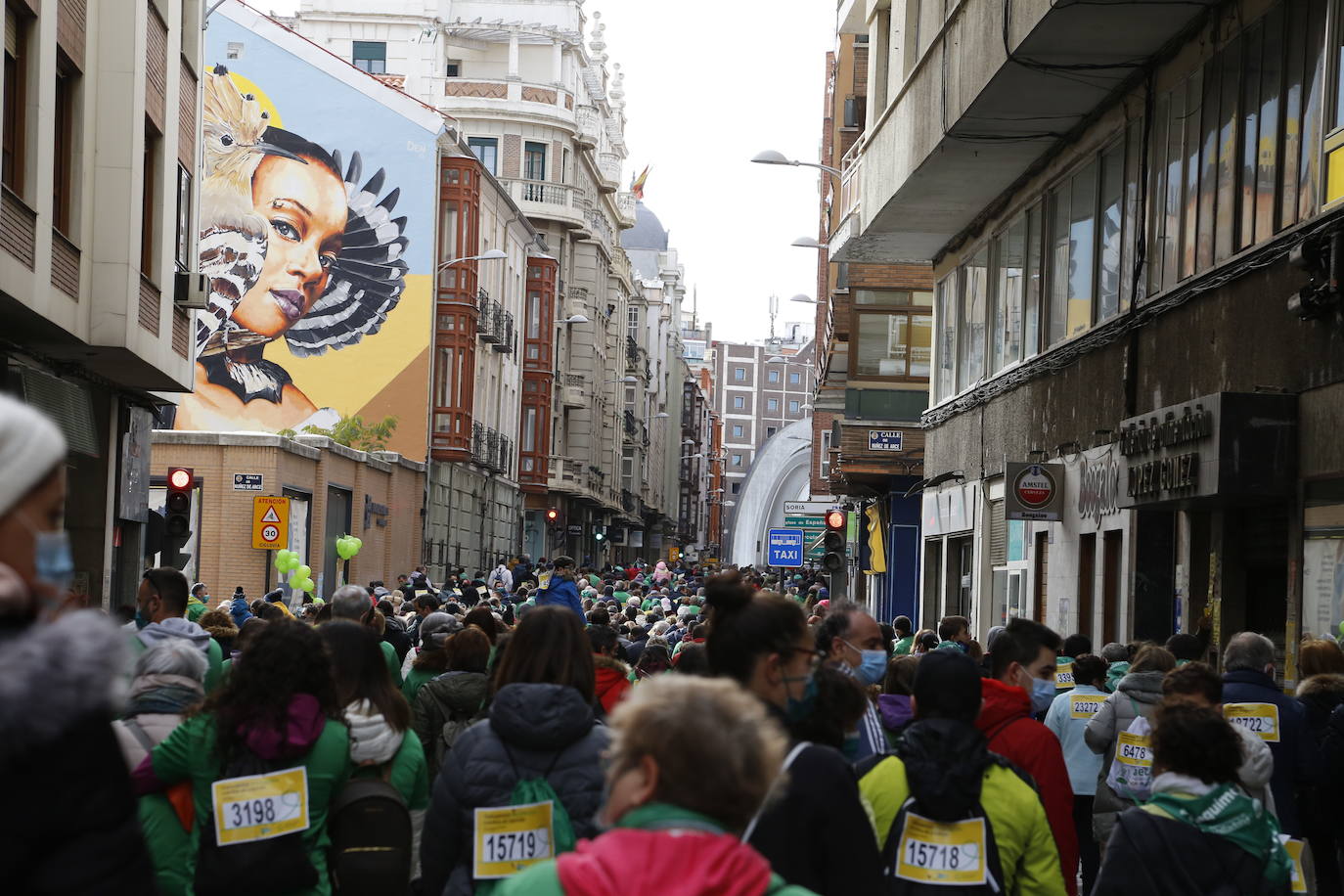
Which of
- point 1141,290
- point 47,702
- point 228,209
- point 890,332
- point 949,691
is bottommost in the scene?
point 949,691

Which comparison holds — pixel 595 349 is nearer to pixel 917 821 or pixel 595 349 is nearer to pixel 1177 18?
pixel 1177 18

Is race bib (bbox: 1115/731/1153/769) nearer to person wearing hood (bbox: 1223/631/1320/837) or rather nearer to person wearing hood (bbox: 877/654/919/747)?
person wearing hood (bbox: 1223/631/1320/837)

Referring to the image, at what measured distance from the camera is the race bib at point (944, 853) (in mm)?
5863

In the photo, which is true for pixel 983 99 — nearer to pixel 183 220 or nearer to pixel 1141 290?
pixel 1141 290

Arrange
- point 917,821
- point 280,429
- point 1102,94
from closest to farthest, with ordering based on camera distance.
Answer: point 917,821 < point 1102,94 < point 280,429

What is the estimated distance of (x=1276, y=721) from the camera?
9.30 meters

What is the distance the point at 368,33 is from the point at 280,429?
26061mm

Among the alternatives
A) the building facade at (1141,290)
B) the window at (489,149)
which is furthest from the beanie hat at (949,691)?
the window at (489,149)

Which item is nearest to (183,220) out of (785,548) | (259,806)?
(259,806)

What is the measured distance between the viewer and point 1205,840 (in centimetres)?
604

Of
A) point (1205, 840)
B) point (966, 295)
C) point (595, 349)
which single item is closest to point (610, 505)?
point (595, 349)

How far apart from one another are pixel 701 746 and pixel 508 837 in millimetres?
2904

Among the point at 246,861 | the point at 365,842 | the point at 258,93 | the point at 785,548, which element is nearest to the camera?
the point at 246,861

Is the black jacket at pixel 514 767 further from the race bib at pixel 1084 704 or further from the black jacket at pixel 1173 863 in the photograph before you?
the race bib at pixel 1084 704
